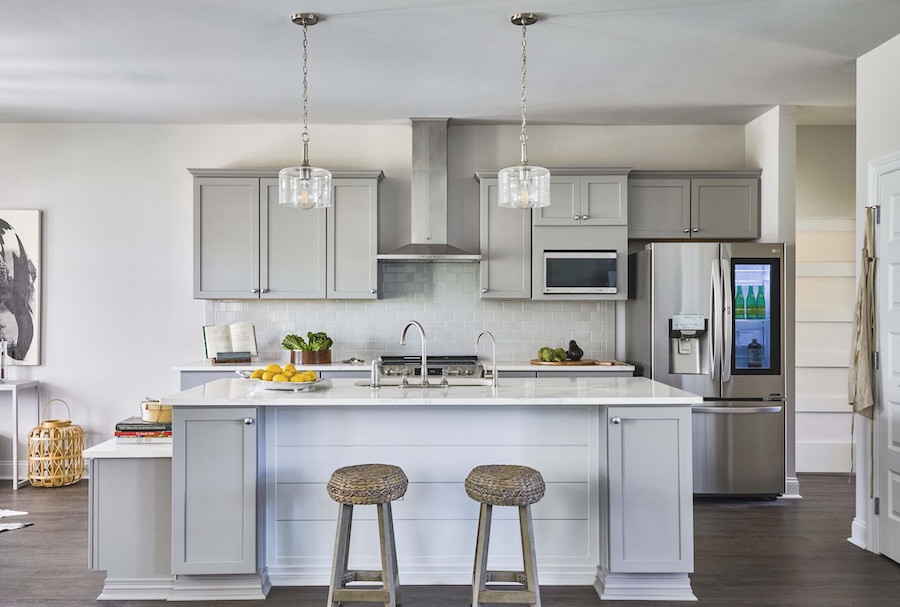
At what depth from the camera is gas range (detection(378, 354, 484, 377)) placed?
498 centimetres

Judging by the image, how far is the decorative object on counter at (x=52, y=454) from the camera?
5.06 m

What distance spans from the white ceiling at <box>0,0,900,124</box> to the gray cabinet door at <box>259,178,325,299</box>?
763mm

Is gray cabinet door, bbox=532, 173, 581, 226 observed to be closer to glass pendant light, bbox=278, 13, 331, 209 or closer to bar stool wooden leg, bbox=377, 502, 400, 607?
glass pendant light, bbox=278, 13, 331, 209

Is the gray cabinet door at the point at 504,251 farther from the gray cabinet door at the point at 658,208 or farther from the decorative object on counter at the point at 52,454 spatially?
the decorative object on counter at the point at 52,454

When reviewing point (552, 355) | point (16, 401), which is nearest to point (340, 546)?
point (552, 355)

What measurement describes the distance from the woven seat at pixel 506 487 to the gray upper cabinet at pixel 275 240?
2.68 m

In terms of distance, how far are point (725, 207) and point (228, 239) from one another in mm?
3851

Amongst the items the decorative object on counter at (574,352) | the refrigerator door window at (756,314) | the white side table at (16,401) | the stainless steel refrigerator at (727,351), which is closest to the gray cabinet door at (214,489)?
the white side table at (16,401)

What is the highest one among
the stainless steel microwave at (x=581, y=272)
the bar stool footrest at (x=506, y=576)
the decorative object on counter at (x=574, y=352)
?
the stainless steel microwave at (x=581, y=272)

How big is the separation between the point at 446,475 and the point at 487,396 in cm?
52

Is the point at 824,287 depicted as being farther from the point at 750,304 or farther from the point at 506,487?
the point at 506,487

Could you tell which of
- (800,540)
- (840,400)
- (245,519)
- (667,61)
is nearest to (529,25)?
(667,61)

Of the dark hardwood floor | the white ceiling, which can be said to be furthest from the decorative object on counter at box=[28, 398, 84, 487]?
the white ceiling

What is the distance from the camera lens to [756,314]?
484 cm
